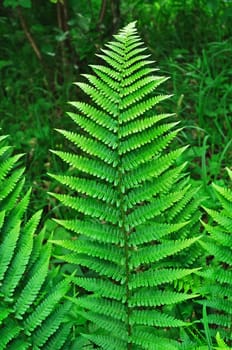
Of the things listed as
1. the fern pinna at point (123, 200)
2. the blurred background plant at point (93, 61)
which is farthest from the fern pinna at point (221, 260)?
the blurred background plant at point (93, 61)

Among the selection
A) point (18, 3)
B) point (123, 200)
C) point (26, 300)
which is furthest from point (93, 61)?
point (26, 300)

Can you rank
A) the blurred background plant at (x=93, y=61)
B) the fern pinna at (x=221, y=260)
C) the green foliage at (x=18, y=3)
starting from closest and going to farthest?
the fern pinna at (x=221, y=260), the green foliage at (x=18, y=3), the blurred background plant at (x=93, y=61)

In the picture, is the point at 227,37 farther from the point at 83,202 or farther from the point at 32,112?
the point at 83,202

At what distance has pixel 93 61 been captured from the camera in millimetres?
4031

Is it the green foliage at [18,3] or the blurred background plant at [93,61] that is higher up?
the green foliage at [18,3]

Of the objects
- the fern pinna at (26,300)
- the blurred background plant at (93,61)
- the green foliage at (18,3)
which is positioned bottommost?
the fern pinna at (26,300)

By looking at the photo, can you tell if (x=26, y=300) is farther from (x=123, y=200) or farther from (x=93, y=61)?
(x=93, y=61)

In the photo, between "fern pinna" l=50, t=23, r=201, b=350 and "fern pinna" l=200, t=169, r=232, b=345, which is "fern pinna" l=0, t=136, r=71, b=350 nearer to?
"fern pinna" l=50, t=23, r=201, b=350

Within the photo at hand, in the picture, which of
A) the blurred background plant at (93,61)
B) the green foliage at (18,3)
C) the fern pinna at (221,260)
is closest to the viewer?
the fern pinna at (221,260)

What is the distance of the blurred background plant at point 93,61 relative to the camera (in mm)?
3557

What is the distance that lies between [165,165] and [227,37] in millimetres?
2895

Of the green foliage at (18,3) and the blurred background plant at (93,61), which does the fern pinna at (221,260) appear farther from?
the green foliage at (18,3)

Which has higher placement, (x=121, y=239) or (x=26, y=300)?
(x=121, y=239)

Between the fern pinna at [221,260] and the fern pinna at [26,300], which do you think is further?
the fern pinna at [221,260]
